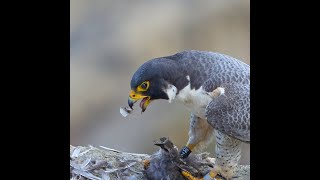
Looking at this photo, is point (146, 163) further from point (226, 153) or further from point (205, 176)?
point (226, 153)

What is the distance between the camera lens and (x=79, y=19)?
726 cm

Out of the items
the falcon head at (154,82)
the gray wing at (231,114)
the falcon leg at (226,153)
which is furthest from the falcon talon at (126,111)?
the falcon leg at (226,153)

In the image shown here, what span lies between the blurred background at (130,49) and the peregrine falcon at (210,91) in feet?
7.92

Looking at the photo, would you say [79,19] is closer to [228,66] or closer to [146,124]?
[146,124]

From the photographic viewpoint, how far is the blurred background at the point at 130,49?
614 centimetres

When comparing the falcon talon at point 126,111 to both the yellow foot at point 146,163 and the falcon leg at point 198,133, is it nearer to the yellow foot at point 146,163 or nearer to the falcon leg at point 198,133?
the yellow foot at point 146,163

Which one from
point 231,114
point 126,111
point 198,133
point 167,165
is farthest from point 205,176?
point 126,111

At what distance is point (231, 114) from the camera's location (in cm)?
306

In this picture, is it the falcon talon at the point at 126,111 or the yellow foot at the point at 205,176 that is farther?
the yellow foot at the point at 205,176

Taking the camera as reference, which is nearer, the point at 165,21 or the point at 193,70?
the point at 193,70
